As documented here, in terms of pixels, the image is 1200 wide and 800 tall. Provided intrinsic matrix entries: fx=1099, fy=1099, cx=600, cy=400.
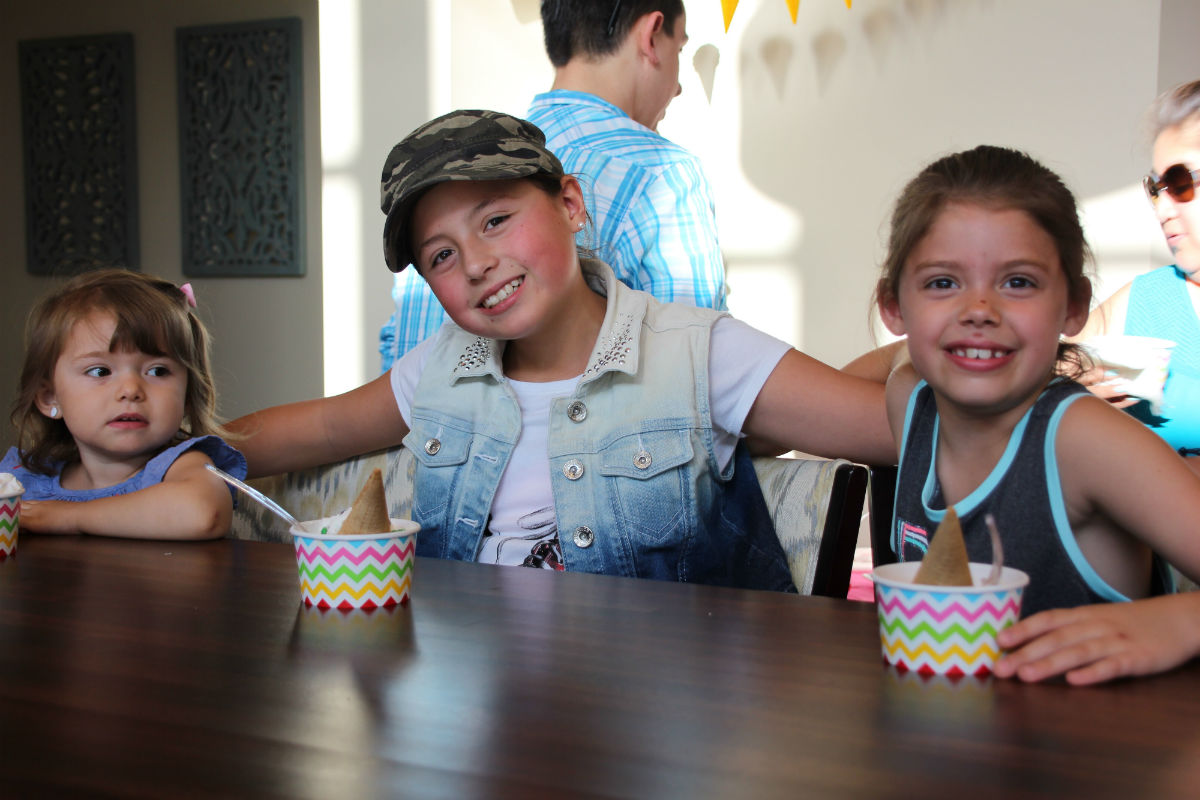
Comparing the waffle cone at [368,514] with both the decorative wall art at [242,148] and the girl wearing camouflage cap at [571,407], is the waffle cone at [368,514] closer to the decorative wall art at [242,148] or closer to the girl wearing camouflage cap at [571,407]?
the girl wearing camouflage cap at [571,407]

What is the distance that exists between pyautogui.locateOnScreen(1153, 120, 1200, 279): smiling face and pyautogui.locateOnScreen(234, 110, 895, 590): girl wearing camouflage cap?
90 cm

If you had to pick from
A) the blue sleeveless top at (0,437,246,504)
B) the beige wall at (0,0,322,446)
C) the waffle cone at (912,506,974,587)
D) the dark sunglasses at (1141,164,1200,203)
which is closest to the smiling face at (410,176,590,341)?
the blue sleeveless top at (0,437,246,504)

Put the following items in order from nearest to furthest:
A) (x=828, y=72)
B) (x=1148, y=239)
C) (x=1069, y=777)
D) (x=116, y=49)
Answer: (x=1069, y=777), (x=1148, y=239), (x=828, y=72), (x=116, y=49)

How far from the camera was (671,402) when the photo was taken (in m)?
1.56

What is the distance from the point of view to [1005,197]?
1.19 metres

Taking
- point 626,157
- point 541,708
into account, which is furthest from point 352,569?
point 626,157

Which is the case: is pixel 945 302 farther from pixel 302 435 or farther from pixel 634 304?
pixel 302 435

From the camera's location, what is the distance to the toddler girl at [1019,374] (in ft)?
3.74

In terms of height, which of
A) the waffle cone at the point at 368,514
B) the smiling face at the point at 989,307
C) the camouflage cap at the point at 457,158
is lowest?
the waffle cone at the point at 368,514

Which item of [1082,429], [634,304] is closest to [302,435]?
[634,304]

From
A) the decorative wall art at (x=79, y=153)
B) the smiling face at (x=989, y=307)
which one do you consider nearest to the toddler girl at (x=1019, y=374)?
the smiling face at (x=989, y=307)

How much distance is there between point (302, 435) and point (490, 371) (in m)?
0.38

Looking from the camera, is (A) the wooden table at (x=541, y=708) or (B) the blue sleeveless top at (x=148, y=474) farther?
(B) the blue sleeveless top at (x=148, y=474)

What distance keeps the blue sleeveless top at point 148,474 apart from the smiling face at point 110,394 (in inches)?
1.9
